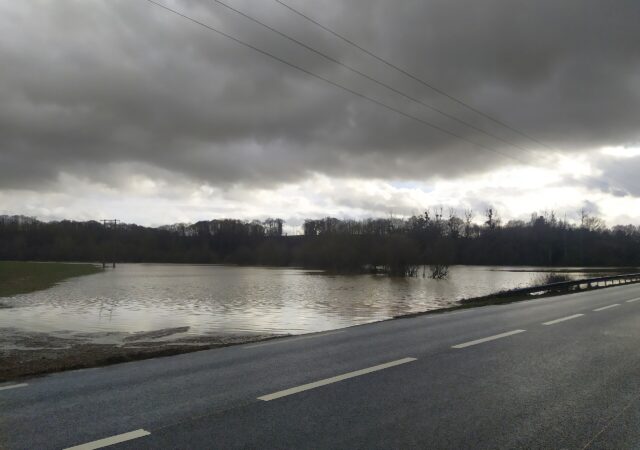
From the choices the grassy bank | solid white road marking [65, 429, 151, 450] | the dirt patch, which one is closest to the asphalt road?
solid white road marking [65, 429, 151, 450]

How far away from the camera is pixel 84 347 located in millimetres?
13117

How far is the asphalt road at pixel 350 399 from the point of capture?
4902 mm

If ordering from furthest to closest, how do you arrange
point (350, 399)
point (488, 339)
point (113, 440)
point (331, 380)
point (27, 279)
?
point (27, 279) < point (488, 339) < point (331, 380) < point (350, 399) < point (113, 440)

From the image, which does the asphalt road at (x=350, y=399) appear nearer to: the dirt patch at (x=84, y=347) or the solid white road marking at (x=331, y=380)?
the solid white road marking at (x=331, y=380)

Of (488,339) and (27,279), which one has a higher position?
(488,339)

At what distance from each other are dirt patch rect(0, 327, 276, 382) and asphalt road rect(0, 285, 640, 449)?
3.44ft

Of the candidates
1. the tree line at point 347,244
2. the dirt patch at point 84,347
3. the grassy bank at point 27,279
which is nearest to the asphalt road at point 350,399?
the dirt patch at point 84,347

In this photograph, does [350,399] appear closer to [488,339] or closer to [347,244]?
[488,339]

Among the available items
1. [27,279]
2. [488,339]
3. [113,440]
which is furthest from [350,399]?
[27,279]

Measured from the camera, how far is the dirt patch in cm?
925

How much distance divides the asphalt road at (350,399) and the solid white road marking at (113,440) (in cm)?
2

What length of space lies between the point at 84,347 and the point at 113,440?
370 inches

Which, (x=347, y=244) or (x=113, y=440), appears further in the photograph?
(x=347, y=244)

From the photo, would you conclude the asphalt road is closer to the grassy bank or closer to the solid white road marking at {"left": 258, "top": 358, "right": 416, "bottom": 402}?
the solid white road marking at {"left": 258, "top": 358, "right": 416, "bottom": 402}
